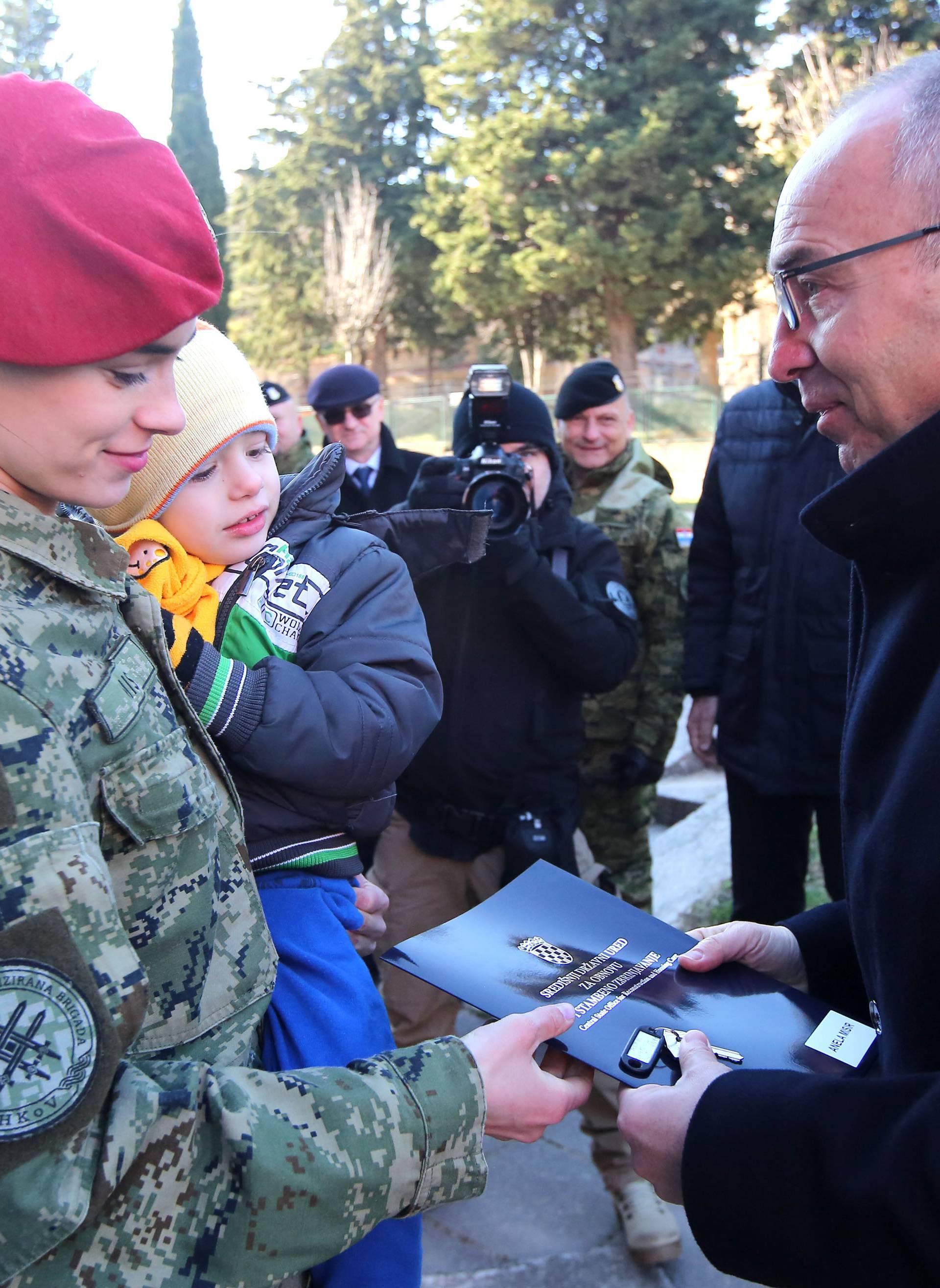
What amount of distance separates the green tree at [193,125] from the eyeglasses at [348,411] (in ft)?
66.9

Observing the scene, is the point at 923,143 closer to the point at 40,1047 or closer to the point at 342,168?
the point at 40,1047

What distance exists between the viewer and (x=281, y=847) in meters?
1.60

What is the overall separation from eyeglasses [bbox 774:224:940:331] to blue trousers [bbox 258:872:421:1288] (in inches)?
42.4

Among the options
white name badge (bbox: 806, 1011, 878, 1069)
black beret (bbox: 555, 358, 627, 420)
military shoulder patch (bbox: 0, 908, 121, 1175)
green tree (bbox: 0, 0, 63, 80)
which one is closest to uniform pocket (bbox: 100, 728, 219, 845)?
military shoulder patch (bbox: 0, 908, 121, 1175)

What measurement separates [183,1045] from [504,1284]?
178 centimetres

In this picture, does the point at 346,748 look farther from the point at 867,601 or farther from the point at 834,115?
the point at 834,115

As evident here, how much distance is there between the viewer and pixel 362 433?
5.17 meters

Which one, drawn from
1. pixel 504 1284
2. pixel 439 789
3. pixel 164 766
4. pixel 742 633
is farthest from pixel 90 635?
pixel 742 633

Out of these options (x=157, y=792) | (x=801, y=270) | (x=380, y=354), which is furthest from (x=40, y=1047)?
(x=380, y=354)

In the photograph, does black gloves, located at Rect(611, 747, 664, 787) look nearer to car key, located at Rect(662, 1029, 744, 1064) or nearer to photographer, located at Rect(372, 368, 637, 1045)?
photographer, located at Rect(372, 368, 637, 1045)

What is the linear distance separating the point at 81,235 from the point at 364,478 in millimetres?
4049

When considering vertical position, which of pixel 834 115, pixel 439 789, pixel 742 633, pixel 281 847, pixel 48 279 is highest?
pixel 834 115

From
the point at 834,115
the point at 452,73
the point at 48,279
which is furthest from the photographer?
the point at 452,73

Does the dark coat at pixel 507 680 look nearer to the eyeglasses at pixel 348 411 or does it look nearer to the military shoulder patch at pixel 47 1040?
the military shoulder patch at pixel 47 1040
